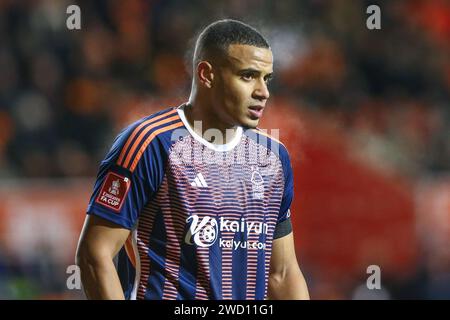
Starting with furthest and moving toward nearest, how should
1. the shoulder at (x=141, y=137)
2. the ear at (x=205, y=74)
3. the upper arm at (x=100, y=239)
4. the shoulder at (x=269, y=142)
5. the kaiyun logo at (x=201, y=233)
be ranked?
the shoulder at (x=269, y=142), the ear at (x=205, y=74), the kaiyun logo at (x=201, y=233), the shoulder at (x=141, y=137), the upper arm at (x=100, y=239)

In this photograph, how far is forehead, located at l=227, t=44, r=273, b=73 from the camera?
4602mm

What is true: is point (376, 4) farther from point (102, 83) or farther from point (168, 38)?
point (102, 83)

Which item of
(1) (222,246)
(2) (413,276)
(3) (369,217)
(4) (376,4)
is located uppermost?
(4) (376,4)

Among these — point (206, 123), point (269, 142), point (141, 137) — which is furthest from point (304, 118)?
point (141, 137)

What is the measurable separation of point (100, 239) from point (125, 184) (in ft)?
0.86

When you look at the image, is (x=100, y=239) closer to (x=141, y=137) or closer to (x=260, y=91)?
(x=141, y=137)

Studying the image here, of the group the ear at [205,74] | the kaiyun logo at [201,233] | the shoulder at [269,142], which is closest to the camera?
the kaiyun logo at [201,233]

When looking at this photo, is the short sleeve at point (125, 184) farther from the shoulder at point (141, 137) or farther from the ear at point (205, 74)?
the ear at point (205, 74)

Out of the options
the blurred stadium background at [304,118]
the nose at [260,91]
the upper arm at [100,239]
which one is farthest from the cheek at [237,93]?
the blurred stadium background at [304,118]

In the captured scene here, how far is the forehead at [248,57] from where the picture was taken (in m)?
4.60

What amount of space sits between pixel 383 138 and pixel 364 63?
164cm

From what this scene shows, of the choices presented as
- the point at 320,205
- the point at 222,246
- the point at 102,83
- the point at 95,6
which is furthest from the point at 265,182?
the point at 95,6

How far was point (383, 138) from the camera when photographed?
10938 millimetres

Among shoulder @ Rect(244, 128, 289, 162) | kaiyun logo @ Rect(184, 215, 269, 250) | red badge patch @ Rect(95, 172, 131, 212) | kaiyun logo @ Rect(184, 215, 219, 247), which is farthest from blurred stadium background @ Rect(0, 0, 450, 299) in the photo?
red badge patch @ Rect(95, 172, 131, 212)
